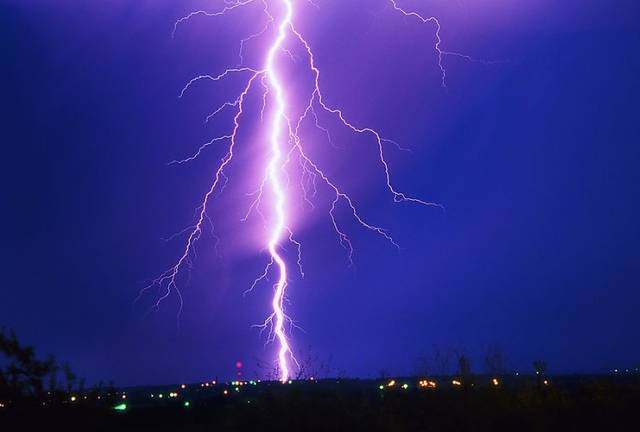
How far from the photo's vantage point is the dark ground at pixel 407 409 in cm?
1069

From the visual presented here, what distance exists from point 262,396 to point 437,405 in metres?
2.69

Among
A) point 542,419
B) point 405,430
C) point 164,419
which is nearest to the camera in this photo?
point 405,430

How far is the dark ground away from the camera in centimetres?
1069

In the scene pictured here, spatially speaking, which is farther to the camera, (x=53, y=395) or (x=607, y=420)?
(x=53, y=395)

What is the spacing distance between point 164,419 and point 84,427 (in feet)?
16.0

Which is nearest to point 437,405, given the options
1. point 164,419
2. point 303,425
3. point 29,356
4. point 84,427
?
point 303,425

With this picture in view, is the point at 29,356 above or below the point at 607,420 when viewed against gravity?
above

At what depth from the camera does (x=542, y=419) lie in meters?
11.3

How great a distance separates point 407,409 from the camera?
11.2m

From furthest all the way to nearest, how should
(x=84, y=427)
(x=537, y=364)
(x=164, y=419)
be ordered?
(x=164, y=419)
(x=537, y=364)
(x=84, y=427)

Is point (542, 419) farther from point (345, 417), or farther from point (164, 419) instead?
point (164, 419)

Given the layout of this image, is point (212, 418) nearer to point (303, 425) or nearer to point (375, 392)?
point (375, 392)

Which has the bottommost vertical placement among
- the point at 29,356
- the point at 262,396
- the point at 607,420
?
the point at 607,420

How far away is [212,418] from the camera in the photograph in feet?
53.4
